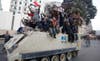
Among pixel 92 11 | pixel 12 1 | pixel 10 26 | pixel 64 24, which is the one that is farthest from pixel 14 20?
pixel 12 1

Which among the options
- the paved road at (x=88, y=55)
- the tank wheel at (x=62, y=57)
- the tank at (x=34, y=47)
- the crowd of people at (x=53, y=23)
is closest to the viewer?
the tank at (x=34, y=47)

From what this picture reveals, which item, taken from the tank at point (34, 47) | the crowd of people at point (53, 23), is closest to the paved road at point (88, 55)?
the crowd of people at point (53, 23)

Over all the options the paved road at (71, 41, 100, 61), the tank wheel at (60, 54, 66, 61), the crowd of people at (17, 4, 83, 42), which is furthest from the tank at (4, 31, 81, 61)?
the paved road at (71, 41, 100, 61)

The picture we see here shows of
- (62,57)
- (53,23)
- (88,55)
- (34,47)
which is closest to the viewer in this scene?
(34,47)

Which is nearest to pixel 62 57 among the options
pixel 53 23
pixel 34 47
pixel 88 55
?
pixel 53 23

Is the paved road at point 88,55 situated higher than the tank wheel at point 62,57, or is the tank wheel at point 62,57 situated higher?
the tank wheel at point 62,57

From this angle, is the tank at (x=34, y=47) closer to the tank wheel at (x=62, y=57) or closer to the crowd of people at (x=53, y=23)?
the tank wheel at (x=62, y=57)

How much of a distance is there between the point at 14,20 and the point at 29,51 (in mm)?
41228

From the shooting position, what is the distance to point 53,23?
14.1 m

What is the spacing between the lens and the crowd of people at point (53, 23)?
13.9 meters

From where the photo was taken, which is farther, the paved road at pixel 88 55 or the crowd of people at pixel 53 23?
the paved road at pixel 88 55

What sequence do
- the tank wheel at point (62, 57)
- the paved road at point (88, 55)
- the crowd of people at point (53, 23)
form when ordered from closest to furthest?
the crowd of people at point (53, 23) → the tank wheel at point (62, 57) → the paved road at point (88, 55)

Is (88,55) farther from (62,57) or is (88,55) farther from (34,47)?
(34,47)

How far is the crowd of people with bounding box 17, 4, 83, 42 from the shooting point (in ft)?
45.6
